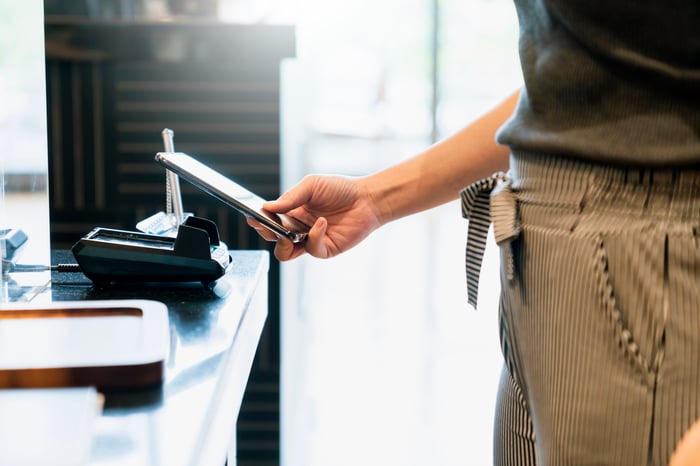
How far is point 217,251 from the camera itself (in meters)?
1.06

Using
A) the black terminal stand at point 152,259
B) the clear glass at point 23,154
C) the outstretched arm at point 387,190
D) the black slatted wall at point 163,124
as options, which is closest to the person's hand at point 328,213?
the outstretched arm at point 387,190

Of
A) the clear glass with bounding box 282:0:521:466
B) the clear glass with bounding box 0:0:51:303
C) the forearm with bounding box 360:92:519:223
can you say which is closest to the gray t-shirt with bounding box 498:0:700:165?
the forearm with bounding box 360:92:519:223

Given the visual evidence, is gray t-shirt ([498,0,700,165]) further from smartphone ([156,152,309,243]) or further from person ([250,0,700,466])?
smartphone ([156,152,309,243])

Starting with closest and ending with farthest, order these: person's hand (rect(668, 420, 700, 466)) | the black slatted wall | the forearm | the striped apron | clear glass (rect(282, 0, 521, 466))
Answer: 1. person's hand (rect(668, 420, 700, 466))
2. the striped apron
3. the forearm
4. the black slatted wall
5. clear glass (rect(282, 0, 521, 466))

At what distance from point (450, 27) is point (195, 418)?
2509 millimetres

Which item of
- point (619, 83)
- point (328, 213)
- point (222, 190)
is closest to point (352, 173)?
point (328, 213)

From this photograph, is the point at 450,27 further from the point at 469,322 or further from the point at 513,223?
the point at 513,223

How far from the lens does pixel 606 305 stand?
0.72 m

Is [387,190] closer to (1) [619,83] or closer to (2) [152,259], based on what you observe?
(2) [152,259]

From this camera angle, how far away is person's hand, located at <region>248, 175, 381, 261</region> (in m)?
1.11

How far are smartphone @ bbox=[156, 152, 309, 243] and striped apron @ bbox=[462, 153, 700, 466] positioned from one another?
32 cm

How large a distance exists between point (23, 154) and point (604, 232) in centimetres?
71

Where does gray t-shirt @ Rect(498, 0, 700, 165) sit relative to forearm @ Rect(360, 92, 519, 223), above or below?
above

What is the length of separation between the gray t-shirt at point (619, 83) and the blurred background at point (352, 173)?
1473 millimetres
